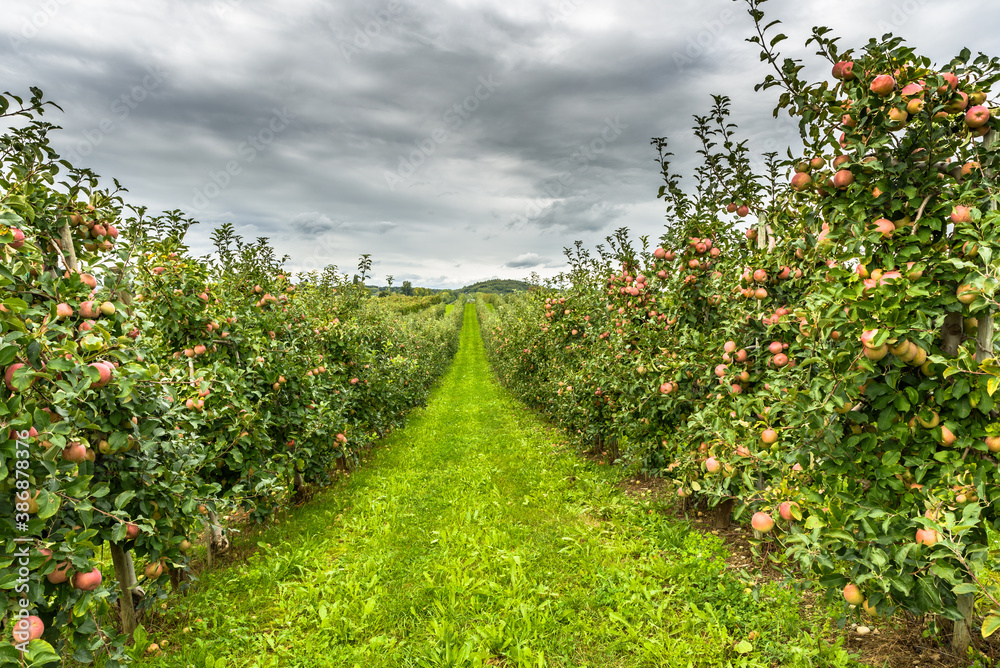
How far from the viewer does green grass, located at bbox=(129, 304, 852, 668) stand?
2.98m

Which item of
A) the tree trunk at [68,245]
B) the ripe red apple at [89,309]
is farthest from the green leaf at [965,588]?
the tree trunk at [68,245]

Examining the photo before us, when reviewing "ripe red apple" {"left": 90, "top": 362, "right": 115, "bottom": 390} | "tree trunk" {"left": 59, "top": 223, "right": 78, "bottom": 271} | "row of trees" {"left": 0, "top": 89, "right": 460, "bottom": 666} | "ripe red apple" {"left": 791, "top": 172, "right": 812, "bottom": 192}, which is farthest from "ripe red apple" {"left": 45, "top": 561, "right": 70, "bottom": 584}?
"ripe red apple" {"left": 791, "top": 172, "right": 812, "bottom": 192}

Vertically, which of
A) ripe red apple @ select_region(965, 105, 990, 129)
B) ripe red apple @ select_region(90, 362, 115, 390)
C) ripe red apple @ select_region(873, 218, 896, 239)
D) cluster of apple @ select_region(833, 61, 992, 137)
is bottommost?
ripe red apple @ select_region(90, 362, 115, 390)

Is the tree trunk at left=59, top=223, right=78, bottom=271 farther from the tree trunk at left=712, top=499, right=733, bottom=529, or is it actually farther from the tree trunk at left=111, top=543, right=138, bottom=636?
the tree trunk at left=712, top=499, right=733, bottom=529

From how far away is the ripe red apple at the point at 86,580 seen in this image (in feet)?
6.90

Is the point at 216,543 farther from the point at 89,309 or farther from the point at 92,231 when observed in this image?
the point at 92,231

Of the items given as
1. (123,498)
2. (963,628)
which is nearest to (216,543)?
(123,498)

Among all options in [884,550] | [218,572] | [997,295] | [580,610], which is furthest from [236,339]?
[997,295]

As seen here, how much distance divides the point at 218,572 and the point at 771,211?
231 inches

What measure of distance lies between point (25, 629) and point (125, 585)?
1.54 m

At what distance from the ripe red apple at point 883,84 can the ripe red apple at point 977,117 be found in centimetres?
36

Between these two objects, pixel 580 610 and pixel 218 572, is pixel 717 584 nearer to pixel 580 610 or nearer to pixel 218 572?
pixel 580 610

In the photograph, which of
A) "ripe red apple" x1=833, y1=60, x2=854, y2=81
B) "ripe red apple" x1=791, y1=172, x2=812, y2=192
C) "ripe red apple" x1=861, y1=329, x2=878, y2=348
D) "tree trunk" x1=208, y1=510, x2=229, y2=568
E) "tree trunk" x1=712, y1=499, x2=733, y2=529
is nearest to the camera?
"ripe red apple" x1=861, y1=329, x2=878, y2=348

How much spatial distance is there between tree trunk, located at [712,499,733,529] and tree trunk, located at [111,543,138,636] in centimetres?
495
